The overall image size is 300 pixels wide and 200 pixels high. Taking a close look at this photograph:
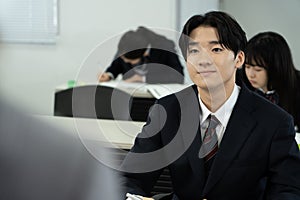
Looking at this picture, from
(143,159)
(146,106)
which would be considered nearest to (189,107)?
(143,159)

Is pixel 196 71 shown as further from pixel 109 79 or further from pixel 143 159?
pixel 109 79

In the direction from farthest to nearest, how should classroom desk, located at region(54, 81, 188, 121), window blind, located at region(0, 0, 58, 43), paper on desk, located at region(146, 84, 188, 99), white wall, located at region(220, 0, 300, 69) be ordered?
window blind, located at region(0, 0, 58, 43) → white wall, located at region(220, 0, 300, 69) → paper on desk, located at region(146, 84, 188, 99) → classroom desk, located at region(54, 81, 188, 121)

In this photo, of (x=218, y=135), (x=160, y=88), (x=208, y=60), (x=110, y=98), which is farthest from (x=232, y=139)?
(x=160, y=88)

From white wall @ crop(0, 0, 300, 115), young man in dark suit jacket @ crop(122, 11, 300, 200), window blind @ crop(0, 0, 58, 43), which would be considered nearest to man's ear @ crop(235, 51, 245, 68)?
young man in dark suit jacket @ crop(122, 11, 300, 200)

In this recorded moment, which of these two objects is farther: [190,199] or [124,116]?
[124,116]

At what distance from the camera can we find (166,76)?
11.5 feet

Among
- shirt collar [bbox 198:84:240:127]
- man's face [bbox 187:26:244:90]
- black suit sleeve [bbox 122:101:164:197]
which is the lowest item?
black suit sleeve [bbox 122:101:164:197]

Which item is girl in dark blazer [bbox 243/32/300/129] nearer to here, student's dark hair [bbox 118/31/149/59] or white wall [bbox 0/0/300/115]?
student's dark hair [bbox 118/31/149/59]

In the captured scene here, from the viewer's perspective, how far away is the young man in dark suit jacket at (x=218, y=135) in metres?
1.55

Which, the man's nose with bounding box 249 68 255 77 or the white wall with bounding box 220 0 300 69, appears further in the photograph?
the white wall with bounding box 220 0 300 69

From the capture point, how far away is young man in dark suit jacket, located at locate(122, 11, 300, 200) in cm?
155

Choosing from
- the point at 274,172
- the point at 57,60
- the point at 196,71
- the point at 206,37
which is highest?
the point at 206,37

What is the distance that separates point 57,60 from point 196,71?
4.05 m

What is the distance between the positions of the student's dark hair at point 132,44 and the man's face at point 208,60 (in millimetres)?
2520
